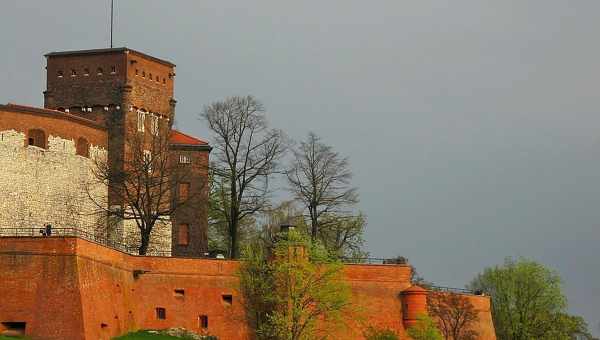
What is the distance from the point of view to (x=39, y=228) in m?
59.1

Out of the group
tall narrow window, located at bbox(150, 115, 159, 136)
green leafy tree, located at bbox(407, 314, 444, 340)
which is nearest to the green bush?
green leafy tree, located at bbox(407, 314, 444, 340)

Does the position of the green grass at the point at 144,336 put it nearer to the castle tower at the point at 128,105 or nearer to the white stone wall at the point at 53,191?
the white stone wall at the point at 53,191

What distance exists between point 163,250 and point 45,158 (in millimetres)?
8892

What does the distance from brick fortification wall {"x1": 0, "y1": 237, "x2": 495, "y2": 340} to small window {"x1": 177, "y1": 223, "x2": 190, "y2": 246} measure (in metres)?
9.30

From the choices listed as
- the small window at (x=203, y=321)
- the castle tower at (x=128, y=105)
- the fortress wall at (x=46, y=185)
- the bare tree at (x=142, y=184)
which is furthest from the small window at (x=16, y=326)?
the castle tower at (x=128, y=105)

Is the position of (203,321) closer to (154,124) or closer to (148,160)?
(148,160)

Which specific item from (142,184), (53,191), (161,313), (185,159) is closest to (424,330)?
(161,313)

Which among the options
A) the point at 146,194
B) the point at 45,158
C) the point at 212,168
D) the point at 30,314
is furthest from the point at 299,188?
the point at 30,314

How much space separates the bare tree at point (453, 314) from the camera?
6406 centimetres

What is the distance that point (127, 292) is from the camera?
55.3m

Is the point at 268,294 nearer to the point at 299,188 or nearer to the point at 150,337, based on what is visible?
the point at 150,337

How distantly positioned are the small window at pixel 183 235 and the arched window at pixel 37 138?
10.2 metres

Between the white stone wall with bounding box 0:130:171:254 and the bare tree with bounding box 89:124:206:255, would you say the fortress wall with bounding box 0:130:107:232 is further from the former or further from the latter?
the bare tree with bounding box 89:124:206:255

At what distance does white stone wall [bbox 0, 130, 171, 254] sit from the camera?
58.3 m
